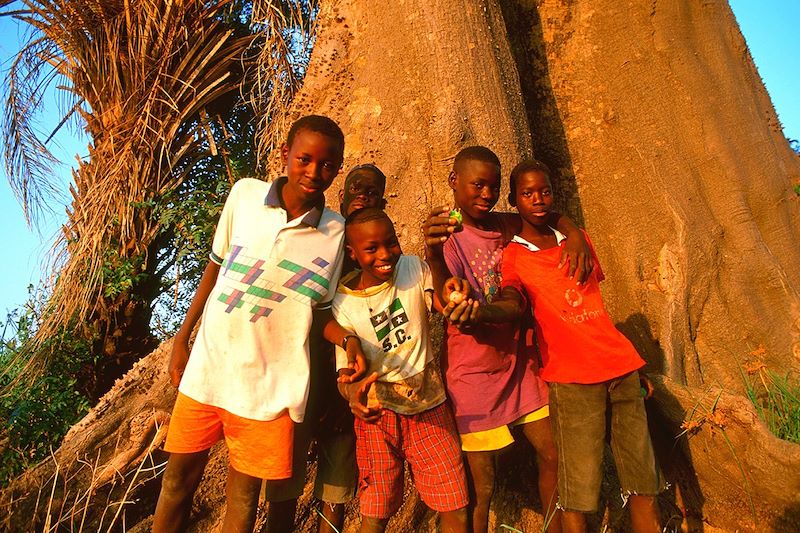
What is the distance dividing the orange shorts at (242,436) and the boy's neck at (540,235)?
130 cm

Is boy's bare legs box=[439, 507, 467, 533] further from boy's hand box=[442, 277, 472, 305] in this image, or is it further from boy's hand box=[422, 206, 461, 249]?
boy's hand box=[422, 206, 461, 249]

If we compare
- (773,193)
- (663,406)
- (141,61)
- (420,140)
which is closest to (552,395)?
(663,406)

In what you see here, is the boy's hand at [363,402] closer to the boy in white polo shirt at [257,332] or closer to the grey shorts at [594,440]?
the boy in white polo shirt at [257,332]

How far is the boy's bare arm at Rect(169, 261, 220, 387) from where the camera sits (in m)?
2.43

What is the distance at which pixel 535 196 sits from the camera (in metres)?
2.66

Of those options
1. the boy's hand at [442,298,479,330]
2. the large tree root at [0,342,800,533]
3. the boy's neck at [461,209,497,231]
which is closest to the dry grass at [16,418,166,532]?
the large tree root at [0,342,800,533]

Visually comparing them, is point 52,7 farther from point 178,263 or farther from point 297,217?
point 297,217

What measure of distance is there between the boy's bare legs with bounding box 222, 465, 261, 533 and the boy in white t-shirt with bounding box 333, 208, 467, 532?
0.44 meters

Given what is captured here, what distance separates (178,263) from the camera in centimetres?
510

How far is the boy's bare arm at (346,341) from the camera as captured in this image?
2184 millimetres

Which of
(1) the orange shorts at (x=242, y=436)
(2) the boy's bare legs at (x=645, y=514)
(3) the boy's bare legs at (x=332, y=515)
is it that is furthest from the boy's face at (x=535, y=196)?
(3) the boy's bare legs at (x=332, y=515)

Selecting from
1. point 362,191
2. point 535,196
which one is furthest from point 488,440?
point 362,191

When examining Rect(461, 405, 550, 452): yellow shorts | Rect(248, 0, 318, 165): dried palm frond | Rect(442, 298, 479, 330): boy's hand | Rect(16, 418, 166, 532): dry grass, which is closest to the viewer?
Rect(442, 298, 479, 330): boy's hand

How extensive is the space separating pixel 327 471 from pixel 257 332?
0.75 metres
